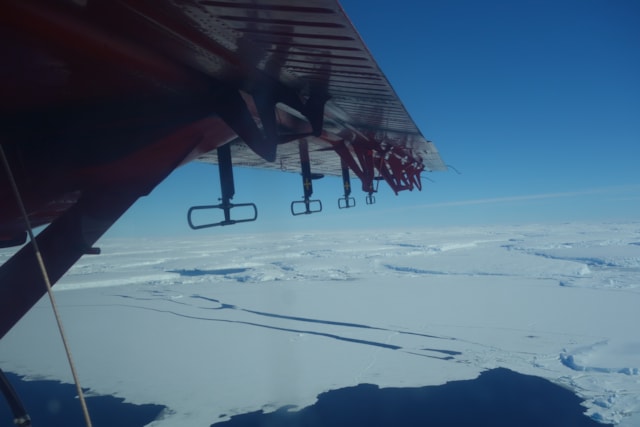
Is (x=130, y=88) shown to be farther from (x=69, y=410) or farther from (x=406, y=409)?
(x=69, y=410)

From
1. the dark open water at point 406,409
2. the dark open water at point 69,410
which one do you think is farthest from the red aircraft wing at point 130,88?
the dark open water at point 69,410

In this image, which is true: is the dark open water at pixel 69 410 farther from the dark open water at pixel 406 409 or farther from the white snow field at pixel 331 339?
the white snow field at pixel 331 339

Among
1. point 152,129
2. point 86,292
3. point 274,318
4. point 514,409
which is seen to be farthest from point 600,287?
point 86,292

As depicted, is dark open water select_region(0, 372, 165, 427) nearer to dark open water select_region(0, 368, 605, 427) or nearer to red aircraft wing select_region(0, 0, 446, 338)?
dark open water select_region(0, 368, 605, 427)

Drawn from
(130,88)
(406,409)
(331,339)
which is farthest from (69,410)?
(130,88)

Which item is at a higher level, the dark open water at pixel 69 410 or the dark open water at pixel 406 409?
the dark open water at pixel 69 410
